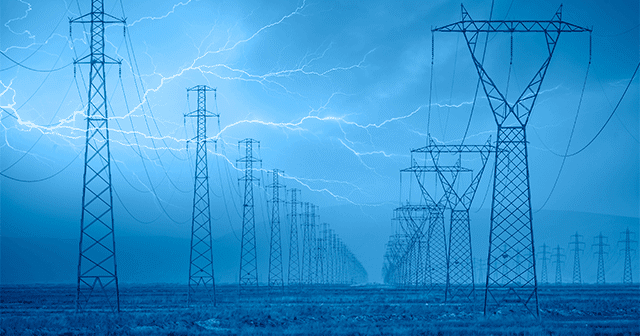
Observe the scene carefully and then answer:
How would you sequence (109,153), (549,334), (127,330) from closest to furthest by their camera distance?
(549,334), (127,330), (109,153)

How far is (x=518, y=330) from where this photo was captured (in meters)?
24.3

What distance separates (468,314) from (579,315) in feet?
17.5

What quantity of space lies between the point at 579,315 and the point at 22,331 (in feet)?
79.5

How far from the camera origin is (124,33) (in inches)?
1352

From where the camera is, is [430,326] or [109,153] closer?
[430,326]

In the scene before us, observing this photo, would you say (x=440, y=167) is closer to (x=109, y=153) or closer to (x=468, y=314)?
(x=468, y=314)

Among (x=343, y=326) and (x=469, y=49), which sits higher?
(x=469, y=49)

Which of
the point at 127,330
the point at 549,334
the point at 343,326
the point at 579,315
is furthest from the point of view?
the point at 579,315

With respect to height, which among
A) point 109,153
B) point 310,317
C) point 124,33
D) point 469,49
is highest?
point 124,33

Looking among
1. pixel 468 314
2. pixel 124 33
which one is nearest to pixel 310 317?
pixel 468 314

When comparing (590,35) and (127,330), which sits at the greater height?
(590,35)

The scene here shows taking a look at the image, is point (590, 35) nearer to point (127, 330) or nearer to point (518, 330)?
point (518, 330)

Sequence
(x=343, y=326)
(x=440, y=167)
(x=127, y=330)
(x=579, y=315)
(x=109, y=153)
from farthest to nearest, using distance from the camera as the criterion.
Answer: (x=440, y=167) → (x=579, y=315) → (x=109, y=153) → (x=343, y=326) → (x=127, y=330)

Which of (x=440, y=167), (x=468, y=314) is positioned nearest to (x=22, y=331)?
(x=468, y=314)
